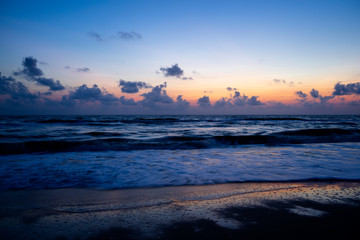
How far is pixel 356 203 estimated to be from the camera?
8.61 feet

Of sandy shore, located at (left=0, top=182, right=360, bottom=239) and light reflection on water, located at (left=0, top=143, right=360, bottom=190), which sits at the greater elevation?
sandy shore, located at (left=0, top=182, right=360, bottom=239)

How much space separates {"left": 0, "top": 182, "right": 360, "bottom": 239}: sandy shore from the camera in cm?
189

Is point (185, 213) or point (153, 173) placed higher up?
point (185, 213)

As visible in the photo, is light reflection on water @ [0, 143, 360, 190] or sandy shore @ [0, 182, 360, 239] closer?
sandy shore @ [0, 182, 360, 239]

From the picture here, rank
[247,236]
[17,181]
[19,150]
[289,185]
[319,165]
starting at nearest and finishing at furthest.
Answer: [247,236] → [289,185] → [17,181] → [319,165] → [19,150]

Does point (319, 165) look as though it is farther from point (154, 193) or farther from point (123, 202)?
point (123, 202)

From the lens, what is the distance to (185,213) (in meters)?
2.32

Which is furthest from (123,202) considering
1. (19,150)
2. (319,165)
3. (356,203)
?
(19,150)

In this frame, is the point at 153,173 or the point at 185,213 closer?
the point at 185,213

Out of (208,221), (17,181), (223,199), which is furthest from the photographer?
(17,181)

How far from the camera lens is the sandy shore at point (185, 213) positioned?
6.21ft

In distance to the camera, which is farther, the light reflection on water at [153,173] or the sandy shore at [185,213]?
the light reflection on water at [153,173]

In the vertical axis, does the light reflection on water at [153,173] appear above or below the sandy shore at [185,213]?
below

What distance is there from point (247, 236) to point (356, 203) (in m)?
1.80
